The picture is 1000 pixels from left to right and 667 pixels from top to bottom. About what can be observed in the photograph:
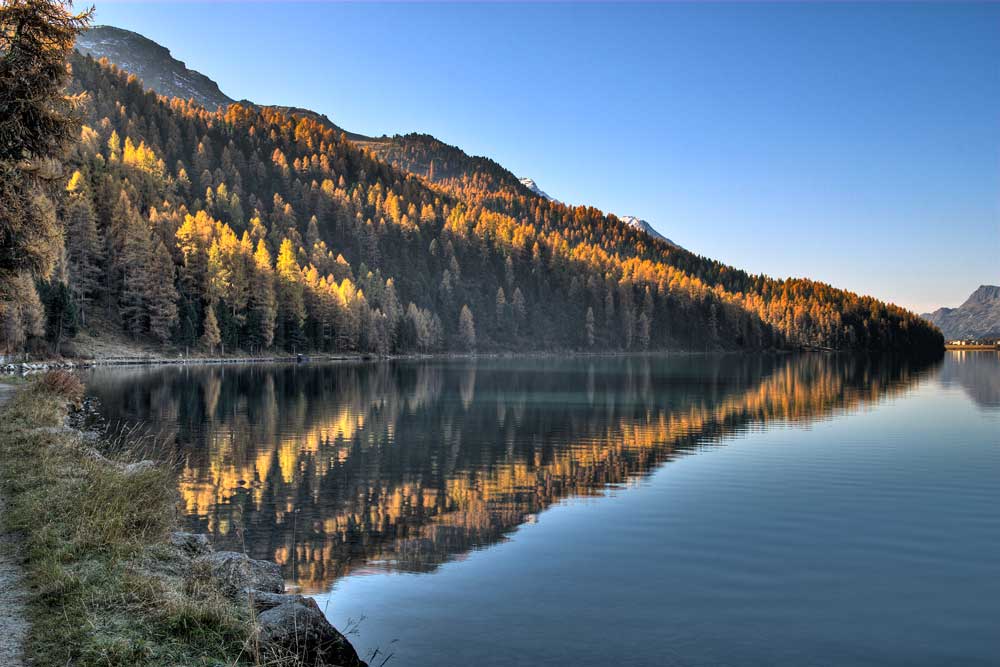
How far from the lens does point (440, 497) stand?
80.1 ft

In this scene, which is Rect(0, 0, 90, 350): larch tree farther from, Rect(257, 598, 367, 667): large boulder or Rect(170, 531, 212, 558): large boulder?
Rect(257, 598, 367, 667): large boulder

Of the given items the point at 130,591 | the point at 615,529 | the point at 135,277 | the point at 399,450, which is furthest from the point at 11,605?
the point at 135,277

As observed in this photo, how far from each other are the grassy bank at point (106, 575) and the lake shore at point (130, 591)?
0.8 inches

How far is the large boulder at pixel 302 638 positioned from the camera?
9688 mm

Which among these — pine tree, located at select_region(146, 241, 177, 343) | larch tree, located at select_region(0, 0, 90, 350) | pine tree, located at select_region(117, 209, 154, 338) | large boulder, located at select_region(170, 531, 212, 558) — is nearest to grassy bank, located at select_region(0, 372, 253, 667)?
large boulder, located at select_region(170, 531, 212, 558)

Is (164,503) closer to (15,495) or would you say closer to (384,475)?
(15,495)

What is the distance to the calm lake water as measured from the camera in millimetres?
13305

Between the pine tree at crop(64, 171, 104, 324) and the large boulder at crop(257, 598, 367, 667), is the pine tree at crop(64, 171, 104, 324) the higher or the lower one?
the higher one

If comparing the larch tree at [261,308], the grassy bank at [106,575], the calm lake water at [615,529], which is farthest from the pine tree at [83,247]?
the grassy bank at [106,575]

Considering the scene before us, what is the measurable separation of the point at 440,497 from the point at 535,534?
5122mm

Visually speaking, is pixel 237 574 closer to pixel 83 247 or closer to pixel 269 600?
pixel 269 600

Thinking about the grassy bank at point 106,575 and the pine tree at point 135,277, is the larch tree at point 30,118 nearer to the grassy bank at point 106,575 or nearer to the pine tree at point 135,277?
the grassy bank at point 106,575

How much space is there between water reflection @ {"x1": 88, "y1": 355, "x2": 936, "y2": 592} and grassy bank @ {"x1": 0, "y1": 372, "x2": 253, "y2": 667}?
321 centimetres

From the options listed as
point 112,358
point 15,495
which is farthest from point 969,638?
point 112,358
